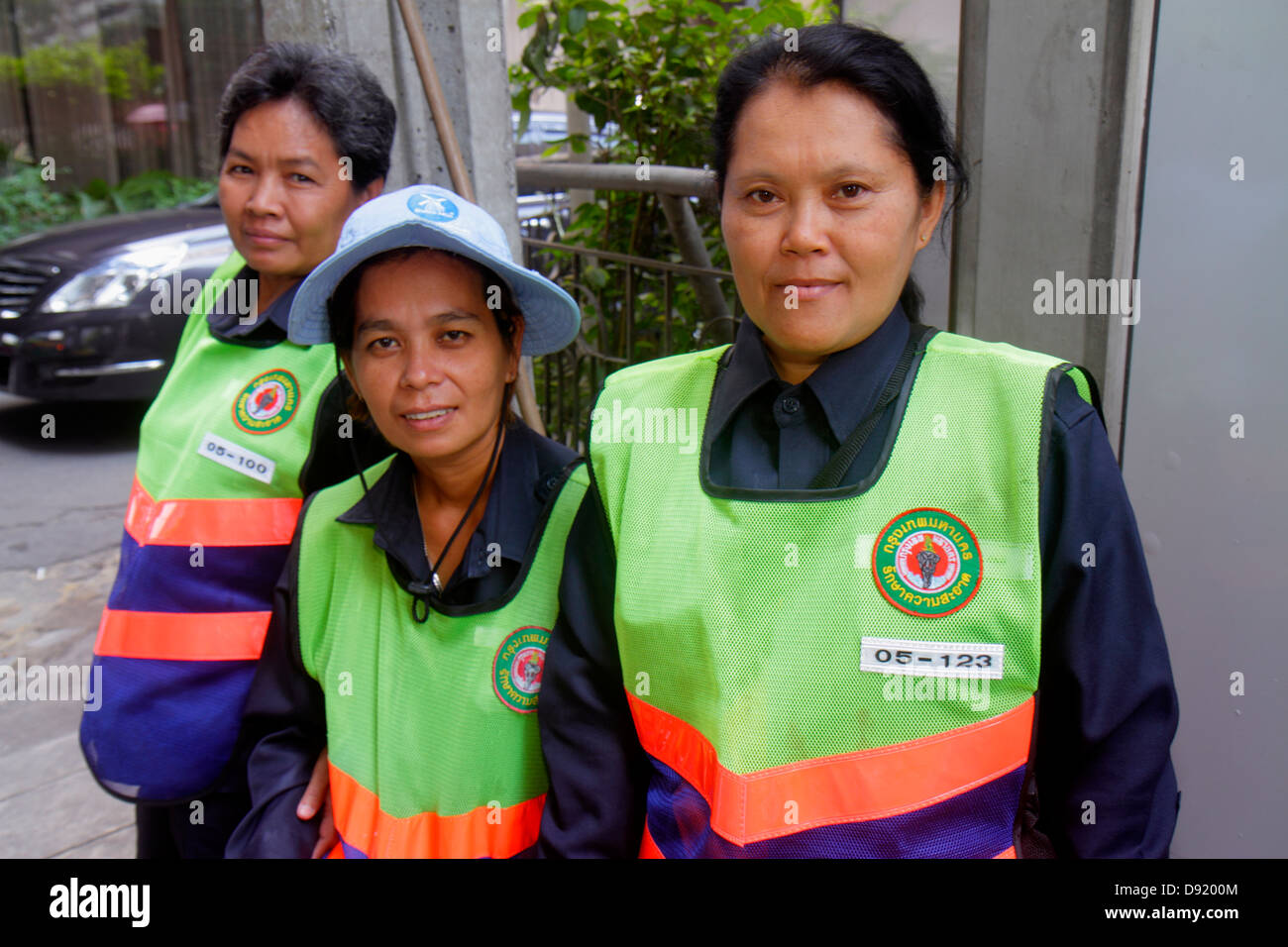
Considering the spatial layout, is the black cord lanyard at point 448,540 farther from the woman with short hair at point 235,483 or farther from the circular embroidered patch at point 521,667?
the woman with short hair at point 235,483

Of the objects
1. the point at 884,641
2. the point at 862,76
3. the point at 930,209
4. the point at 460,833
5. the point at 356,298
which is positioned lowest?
the point at 460,833

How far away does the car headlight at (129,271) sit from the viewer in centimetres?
629

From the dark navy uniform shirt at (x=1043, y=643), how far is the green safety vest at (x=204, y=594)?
69cm

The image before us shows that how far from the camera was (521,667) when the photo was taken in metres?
1.52

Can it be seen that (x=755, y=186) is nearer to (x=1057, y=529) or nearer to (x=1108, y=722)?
(x=1057, y=529)

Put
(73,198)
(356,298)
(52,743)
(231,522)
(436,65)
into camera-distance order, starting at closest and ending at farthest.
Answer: (356,298)
(231,522)
(436,65)
(52,743)
(73,198)

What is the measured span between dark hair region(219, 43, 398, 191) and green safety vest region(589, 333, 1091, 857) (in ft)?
3.72

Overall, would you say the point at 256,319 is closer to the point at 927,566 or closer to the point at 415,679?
the point at 415,679

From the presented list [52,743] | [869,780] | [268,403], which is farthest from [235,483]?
[52,743]

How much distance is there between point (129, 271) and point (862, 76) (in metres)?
6.22

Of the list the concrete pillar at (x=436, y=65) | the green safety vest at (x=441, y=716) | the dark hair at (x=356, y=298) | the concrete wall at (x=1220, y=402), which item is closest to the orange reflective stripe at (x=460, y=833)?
the green safety vest at (x=441, y=716)

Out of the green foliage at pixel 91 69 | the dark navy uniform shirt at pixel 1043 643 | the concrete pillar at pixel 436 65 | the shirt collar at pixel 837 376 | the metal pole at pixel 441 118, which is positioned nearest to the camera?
the dark navy uniform shirt at pixel 1043 643
